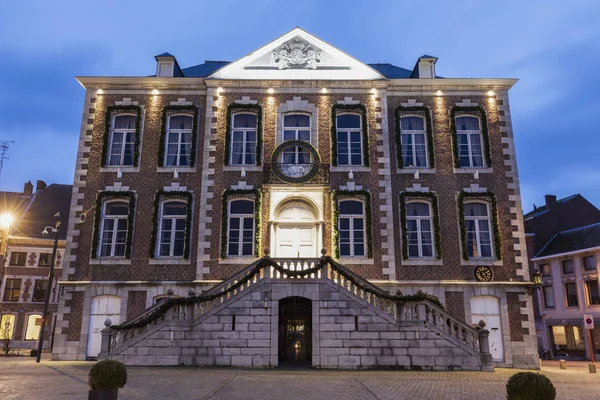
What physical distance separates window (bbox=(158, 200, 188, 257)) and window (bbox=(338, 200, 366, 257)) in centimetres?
666

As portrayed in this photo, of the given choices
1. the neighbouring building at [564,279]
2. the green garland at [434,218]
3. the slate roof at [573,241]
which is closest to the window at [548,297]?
the neighbouring building at [564,279]

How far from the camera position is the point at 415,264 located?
65.8 feet

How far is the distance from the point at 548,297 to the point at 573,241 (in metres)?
4.63

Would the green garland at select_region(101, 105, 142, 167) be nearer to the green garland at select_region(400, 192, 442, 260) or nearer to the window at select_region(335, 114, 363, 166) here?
the window at select_region(335, 114, 363, 166)

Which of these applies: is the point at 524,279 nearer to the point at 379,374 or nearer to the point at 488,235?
the point at 488,235

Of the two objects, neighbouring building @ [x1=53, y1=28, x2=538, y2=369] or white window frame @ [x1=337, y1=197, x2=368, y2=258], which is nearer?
neighbouring building @ [x1=53, y1=28, x2=538, y2=369]

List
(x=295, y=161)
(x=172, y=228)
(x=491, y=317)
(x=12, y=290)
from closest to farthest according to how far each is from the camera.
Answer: (x=491, y=317)
(x=172, y=228)
(x=295, y=161)
(x=12, y=290)

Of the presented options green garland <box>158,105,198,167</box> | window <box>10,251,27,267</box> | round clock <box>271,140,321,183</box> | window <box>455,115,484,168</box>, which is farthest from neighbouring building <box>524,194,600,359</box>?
window <box>10,251,27,267</box>

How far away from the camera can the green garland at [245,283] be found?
52.3 feet

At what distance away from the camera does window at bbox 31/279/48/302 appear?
128ft

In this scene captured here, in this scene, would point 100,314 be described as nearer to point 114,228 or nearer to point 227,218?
point 114,228

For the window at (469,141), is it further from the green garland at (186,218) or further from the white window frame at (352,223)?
the green garland at (186,218)

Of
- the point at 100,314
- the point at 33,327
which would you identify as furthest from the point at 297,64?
the point at 33,327

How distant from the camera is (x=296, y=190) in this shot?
20578mm
